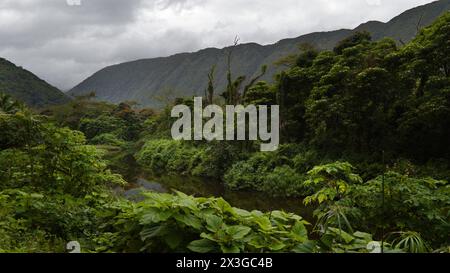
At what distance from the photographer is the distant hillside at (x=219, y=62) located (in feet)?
244

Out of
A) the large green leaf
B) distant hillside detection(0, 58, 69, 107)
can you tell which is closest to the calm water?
the large green leaf

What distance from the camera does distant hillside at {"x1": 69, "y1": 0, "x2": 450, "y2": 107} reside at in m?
74.4

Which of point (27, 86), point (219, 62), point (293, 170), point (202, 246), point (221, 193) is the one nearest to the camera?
point (202, 246)

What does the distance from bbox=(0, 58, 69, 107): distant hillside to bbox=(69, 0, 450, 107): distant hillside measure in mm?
7305

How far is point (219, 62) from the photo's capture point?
16638cm

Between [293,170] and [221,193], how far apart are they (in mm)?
3916

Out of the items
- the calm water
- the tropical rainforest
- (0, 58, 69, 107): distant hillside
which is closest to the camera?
the tropical rainforest

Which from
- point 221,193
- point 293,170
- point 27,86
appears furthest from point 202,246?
point 27,86

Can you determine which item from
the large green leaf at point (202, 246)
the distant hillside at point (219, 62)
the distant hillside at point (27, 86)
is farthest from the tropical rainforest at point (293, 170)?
the distant hillside at point (219, 62)

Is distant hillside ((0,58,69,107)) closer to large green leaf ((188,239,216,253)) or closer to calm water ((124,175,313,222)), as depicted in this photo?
calm water ((124,175,313,222))

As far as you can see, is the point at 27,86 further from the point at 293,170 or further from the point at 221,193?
the point at 293,170

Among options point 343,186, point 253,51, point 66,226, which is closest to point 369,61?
point 343,186

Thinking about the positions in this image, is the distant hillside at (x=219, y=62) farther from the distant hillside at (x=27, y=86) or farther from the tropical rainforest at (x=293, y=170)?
the tropical rainforest at (x=293, y=170)

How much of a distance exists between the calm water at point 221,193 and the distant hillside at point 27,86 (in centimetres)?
3880
